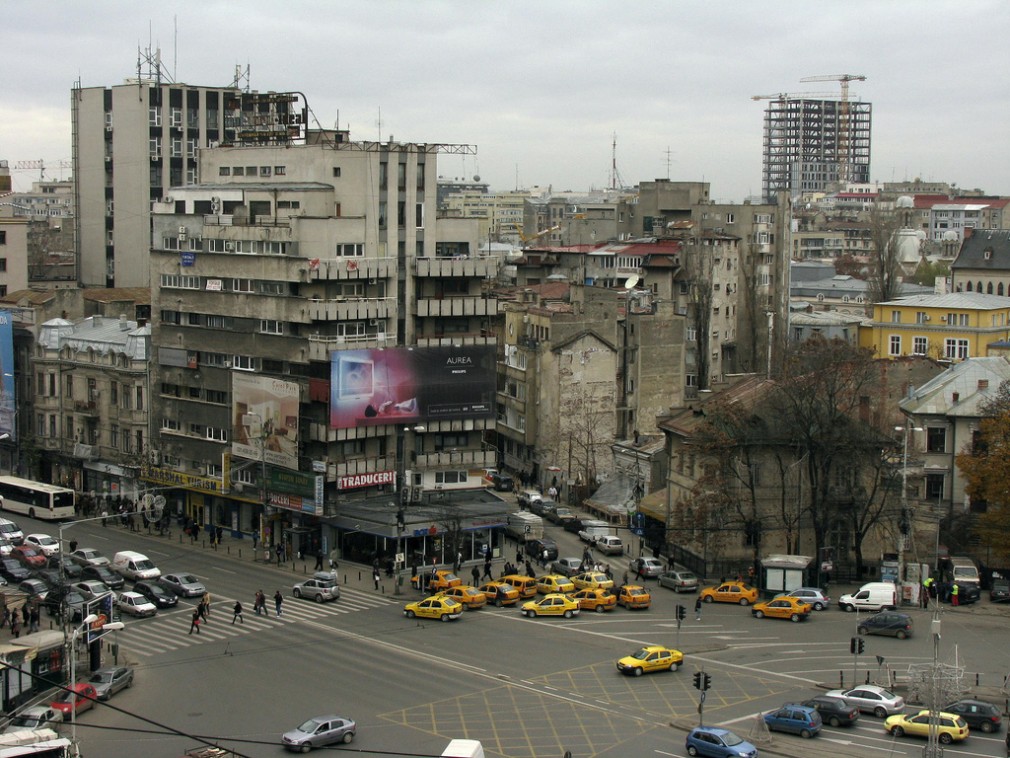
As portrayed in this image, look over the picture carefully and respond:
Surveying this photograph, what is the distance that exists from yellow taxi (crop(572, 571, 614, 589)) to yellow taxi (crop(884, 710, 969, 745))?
20.2 meters

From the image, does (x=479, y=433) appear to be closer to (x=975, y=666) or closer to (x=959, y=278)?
(x=975, y=666)

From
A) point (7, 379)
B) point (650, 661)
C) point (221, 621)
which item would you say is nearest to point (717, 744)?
point (650, 661)

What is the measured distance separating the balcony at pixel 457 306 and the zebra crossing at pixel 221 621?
17183 millimetres

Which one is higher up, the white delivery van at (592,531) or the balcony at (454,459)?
the balcony at (454,459)

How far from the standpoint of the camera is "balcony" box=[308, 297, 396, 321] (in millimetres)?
74312

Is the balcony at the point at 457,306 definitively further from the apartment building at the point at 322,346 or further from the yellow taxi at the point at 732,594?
the yellow taxi at the point at 732,594

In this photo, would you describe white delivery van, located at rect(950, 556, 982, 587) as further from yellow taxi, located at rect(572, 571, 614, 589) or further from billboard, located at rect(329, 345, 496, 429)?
billboard, located at rect(329, 345, 496, 429)

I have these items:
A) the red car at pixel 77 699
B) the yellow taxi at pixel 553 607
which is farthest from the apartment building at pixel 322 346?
the red car at pixel 77 699

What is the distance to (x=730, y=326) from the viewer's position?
121 meters

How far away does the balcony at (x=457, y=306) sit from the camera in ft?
255

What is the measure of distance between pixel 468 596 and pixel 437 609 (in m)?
2.54

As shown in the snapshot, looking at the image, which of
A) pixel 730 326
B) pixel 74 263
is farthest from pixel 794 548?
pixel 74 263

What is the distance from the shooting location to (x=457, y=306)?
7850 centimetres

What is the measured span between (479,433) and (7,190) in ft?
252
